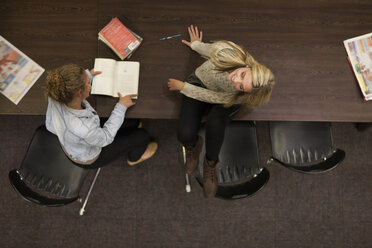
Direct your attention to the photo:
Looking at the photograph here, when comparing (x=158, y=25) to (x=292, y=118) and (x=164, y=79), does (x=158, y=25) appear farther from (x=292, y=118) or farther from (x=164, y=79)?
(x=292, y=118)

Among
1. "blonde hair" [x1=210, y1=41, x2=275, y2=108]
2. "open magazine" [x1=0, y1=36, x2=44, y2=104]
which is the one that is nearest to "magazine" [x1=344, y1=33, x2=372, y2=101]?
"blonde hair" [x1=210, y1=41, x2=275, y2=108]

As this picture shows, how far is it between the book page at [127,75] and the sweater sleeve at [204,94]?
290mm

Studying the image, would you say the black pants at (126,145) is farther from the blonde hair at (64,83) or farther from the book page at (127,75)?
the blonde hair at (64,83)

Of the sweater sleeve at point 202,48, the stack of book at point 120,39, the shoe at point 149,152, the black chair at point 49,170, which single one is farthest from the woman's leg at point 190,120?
the black chair at point 49,170

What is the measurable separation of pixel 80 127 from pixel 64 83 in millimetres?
248

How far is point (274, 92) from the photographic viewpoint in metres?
1.58

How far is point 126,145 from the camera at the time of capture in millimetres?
1838

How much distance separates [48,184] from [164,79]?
3.52 feet

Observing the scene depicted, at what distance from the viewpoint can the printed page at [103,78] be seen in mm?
1506

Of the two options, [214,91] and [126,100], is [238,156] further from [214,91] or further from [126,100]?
[126,100]

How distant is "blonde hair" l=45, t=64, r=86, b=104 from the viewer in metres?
1.23

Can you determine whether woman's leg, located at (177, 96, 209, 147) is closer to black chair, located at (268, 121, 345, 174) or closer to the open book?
the open book

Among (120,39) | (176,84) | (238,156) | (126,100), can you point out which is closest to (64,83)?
(126,100)

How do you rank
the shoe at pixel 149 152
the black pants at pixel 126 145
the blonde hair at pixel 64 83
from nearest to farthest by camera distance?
the blonde hair at pixel 64 83
the black pants at pixel 126 145
the shoe at pixel 149 152
